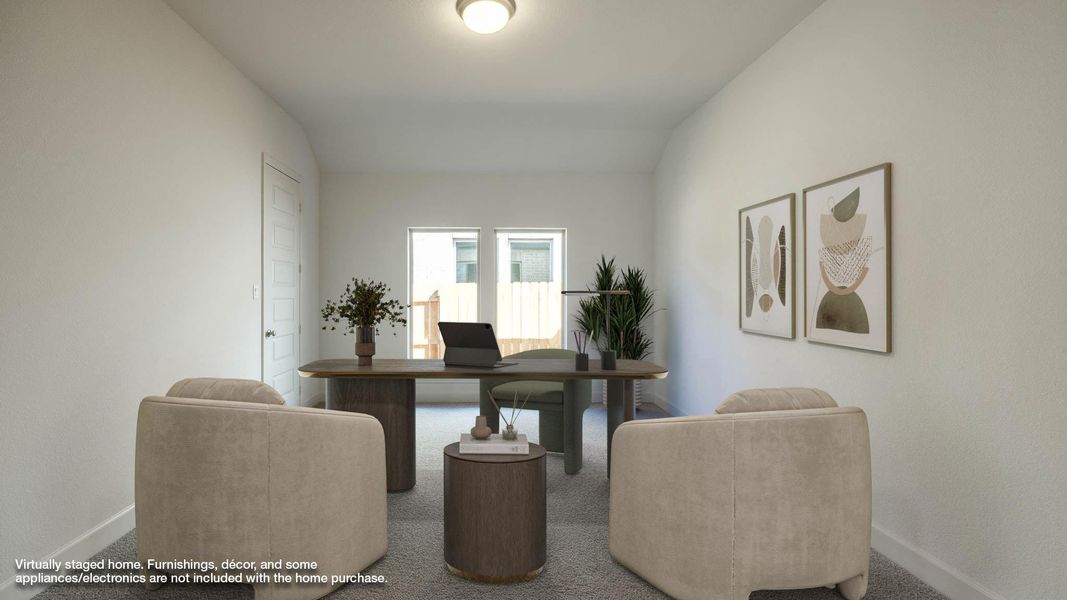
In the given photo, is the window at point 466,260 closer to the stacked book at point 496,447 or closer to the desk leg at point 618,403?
the desk leg at point 618,403

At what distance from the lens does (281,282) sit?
517 centimetres

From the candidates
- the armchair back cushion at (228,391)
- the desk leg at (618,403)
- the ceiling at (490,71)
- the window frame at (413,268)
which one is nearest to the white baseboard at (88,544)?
the armchair back cushion at (228,391)

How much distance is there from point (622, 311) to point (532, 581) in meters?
3.81

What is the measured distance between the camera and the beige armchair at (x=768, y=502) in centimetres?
204

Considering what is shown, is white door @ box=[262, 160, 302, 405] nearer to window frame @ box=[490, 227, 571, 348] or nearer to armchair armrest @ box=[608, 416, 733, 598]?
window frame @ box=[490, 227, 571, 348]

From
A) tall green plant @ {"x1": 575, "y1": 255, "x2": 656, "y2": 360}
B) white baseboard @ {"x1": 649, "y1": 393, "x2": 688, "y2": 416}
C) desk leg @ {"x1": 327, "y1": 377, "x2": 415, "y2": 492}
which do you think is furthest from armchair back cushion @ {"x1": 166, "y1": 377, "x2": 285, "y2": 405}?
white baseboard @ {"x1": 649, "y1": 393, "x2": 688, "y2": 416}

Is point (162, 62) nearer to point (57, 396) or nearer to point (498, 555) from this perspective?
point (57, 396)

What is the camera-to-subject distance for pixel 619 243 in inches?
261

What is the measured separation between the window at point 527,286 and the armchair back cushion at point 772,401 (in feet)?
14.8

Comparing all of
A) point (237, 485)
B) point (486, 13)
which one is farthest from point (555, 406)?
point (486, 13)

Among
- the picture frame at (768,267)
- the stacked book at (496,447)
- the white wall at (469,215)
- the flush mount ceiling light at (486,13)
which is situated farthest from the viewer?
the white wall at (469,215)

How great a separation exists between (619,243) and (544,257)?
871 millimetres

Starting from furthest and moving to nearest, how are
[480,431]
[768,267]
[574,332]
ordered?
1. [768,267]
2. [574,332]
3. [480,431]

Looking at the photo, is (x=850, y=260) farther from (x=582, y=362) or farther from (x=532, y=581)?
(x=532, y=581)
